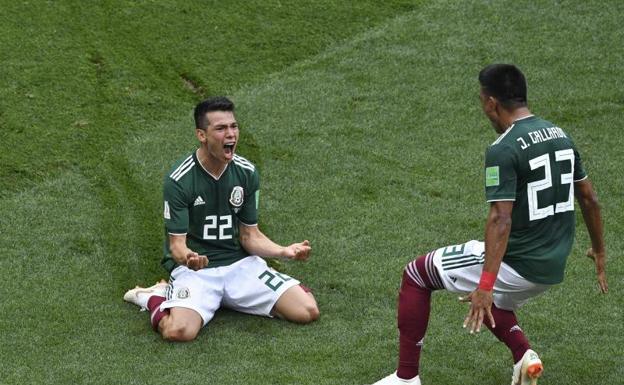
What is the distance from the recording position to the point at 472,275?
21.0 feet

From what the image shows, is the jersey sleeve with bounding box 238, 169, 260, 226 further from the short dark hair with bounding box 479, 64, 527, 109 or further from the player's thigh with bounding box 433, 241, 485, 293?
the short dark hair with bounding box 479, 64, 527, 109

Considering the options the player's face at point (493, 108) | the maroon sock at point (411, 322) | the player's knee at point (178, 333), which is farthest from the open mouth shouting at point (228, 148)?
the player's face at point (493, 108)

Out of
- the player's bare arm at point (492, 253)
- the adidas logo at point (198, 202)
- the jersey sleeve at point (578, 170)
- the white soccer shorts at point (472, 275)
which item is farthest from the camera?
the adidas logo at point (198, 202)

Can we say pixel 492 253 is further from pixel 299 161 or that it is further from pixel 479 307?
pixel 299 161

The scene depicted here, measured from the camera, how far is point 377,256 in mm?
8617

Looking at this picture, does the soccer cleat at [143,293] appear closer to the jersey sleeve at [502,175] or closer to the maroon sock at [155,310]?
the maroon sock at [155,310]

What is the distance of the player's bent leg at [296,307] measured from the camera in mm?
7695

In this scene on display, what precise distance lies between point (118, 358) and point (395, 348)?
1704mm

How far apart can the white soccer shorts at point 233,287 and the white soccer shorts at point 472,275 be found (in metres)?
1.65

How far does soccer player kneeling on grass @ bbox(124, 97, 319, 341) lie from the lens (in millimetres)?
7531

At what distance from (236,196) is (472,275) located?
201 cm

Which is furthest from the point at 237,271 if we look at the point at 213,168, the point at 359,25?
the point at 359,25

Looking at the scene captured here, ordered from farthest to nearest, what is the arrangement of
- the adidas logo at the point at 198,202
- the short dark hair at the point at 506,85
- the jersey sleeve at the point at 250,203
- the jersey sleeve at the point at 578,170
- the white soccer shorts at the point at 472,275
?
the jersey sleeve at the point at 250,203 → the adidas logo at the point at 198,202 → the jersey sleeve at the point at 578,170 → the white soccer shorts at the point at 472,275 → the short dark hair at the point at 506,85

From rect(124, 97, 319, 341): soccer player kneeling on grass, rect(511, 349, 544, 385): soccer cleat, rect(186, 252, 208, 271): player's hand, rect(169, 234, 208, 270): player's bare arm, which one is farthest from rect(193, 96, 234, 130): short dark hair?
rect(511, 349, 544, 385): soccer cleat
